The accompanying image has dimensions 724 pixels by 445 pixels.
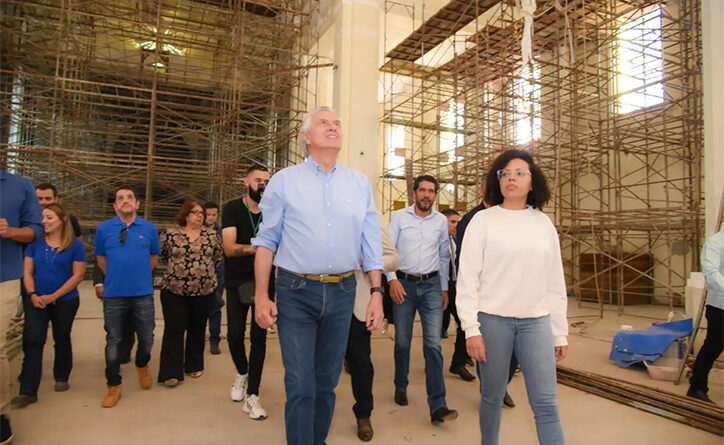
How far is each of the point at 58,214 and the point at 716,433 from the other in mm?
5594

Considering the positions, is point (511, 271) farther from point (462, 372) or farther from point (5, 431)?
point (5, 431)

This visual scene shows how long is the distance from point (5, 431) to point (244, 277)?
176cm

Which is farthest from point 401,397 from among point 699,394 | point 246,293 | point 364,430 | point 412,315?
point 699,394

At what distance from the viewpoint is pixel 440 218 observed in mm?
4215

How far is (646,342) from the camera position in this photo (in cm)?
530

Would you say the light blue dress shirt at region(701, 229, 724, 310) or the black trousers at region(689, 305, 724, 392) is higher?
the light blue dress shirt at region(701, 229, 724, 310)

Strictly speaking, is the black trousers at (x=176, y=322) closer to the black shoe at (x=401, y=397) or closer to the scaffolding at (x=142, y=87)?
the black shoe at (x=401, y=397)

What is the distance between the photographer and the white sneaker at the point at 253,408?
11.8 ft

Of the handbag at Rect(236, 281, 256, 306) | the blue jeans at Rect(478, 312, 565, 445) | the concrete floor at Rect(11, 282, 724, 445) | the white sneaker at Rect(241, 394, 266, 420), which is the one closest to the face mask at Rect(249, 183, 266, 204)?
the handbag at Rect(236, 281, 256, 306)

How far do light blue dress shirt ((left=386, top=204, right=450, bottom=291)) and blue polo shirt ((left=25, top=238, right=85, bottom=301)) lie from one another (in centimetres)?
287

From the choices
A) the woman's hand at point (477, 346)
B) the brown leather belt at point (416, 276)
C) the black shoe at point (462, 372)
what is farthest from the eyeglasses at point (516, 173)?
the black shoe at point (462, 372)

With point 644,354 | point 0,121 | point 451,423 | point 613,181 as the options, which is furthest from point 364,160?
point 0,121

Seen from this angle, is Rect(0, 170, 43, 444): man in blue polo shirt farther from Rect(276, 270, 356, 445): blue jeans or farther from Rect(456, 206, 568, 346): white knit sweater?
Rect(456, 206, 568, 346): white knit sweater

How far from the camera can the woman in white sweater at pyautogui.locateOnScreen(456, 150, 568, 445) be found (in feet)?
7.80
